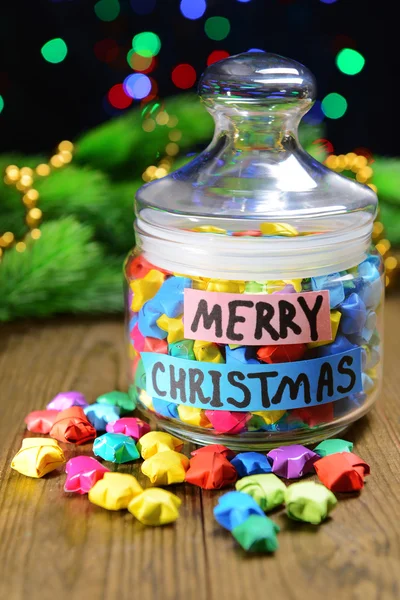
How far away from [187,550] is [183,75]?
3.98 ft

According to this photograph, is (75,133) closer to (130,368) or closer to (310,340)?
(130,368)

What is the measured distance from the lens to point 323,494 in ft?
2.33

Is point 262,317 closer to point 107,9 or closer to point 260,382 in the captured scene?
point 260,382

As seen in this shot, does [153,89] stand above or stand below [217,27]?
below

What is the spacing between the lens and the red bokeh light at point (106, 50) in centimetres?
161

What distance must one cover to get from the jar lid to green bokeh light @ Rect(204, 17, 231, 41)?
2.71ft

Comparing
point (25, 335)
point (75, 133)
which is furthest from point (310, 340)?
point (75, 133)

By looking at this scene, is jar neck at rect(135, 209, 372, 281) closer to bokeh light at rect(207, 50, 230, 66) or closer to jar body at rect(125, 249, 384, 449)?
jar body at rect(125, 249, 384, 449)

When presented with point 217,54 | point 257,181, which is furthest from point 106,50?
point 257,181

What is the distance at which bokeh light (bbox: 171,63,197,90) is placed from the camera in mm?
1662

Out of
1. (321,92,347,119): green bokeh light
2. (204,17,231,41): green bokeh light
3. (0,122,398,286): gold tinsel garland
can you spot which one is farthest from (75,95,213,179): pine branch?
(321,92,347,119): green bokeh light

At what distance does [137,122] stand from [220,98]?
0.62m

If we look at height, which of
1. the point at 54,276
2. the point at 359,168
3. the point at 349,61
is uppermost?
the point at 349,61

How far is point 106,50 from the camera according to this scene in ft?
5.30
